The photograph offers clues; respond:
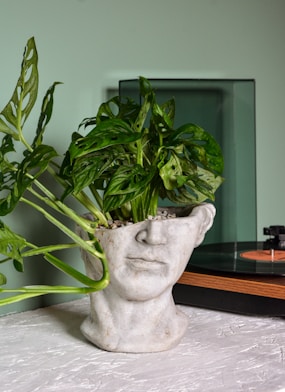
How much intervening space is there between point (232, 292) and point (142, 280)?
22 centimetres

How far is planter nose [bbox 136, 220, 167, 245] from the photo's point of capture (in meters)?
0.97

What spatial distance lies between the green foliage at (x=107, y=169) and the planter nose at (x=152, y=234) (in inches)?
1.7

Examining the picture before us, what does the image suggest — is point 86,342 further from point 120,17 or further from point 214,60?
point 214,60

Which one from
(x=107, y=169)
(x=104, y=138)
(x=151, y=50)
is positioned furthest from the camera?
(x=151, y=50)

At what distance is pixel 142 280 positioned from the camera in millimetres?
999

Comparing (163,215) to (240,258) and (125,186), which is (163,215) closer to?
(125,186)

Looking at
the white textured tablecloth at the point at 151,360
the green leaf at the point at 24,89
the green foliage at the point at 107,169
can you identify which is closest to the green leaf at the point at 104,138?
the green foliage at the point at 107,169

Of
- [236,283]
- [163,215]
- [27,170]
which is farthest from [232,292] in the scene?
[27,170]

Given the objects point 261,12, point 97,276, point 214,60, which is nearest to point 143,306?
point 97,276

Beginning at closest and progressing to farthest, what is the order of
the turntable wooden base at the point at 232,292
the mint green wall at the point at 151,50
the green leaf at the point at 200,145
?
the green leaf at the point at 200,145
the turntable wooden base at the point at 232,292
the mint green wall at the point at 151,50

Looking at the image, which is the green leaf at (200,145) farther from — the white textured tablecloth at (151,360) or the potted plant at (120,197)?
the white textured tablecloth at (151,360)

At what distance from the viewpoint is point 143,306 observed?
1.02 meters

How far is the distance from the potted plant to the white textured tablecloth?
4cm

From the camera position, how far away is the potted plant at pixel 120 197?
38.1 inches
